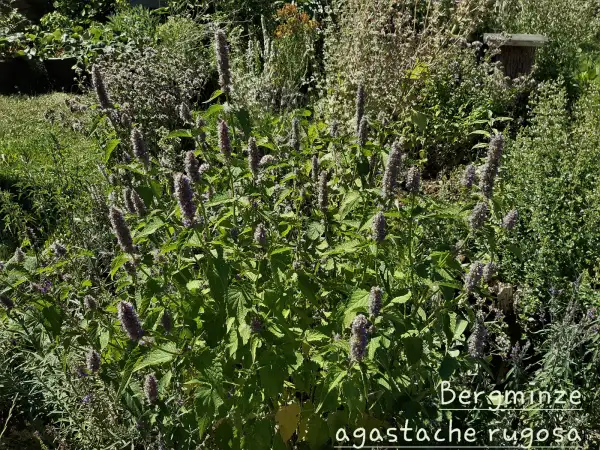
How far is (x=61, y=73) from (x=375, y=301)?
7.81 m

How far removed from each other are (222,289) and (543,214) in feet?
7.66

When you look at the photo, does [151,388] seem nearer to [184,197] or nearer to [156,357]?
[156,357]

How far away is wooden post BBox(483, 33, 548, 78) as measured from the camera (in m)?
6.08

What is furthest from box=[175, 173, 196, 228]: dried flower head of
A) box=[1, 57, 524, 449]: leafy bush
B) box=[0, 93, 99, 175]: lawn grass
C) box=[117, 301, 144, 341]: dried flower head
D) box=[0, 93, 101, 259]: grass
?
box=[0, 93, 99, 175]: lawn grass

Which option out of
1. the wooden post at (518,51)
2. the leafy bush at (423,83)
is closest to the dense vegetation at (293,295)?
the leafy bush at (423,83)

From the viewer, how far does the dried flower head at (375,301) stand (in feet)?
6.15

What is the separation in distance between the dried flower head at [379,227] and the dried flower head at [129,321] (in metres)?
0.81

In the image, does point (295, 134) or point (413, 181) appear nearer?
point (413, 181)

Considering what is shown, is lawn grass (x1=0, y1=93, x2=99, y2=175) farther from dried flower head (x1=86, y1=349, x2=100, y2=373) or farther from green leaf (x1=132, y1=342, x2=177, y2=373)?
green leaf (x1=132, y1=342, x2=177, y2=373)

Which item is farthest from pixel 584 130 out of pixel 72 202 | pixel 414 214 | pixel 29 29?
pixel 29 29

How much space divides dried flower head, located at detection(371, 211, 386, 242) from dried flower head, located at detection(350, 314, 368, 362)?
25 cm

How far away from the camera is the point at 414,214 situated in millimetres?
A: 2035

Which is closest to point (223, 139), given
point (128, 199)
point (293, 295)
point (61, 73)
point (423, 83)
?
point (128, 199)

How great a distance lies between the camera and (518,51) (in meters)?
6.23
